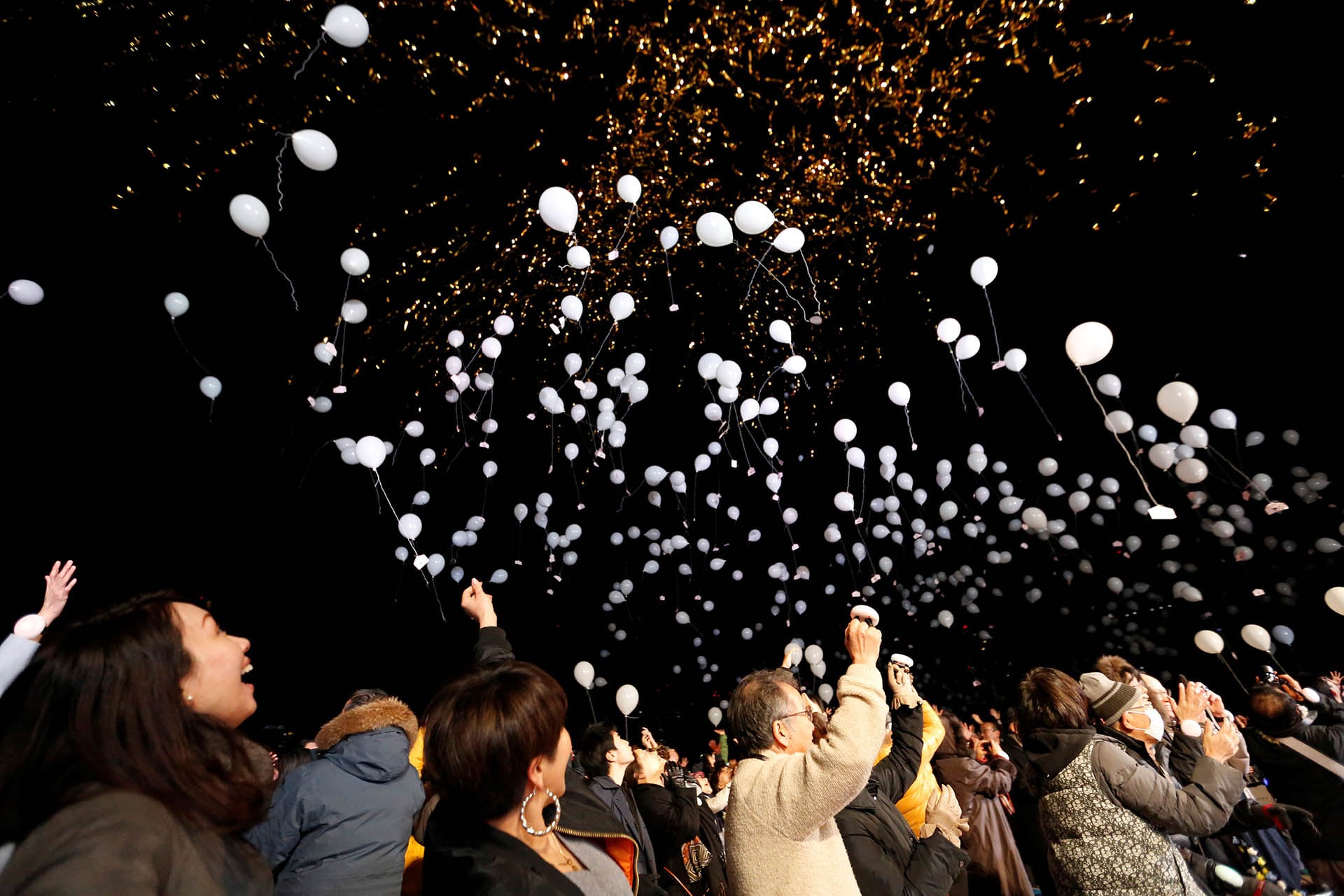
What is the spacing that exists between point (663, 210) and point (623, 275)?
0.95 m

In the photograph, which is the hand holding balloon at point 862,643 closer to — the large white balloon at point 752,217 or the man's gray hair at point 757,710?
the man's gray hair at point 757,710

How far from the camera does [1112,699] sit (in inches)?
111

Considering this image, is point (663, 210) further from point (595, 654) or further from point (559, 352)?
point (595, 654)

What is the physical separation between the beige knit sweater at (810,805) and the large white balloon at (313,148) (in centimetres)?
330

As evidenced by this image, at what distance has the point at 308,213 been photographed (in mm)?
5324

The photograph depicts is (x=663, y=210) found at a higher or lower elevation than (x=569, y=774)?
higher

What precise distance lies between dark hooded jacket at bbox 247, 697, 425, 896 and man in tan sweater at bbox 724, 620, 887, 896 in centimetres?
132

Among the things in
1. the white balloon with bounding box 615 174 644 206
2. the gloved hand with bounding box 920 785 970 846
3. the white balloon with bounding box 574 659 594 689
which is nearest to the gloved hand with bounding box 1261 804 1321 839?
the gloved hand with bounding box 920 785 970 846

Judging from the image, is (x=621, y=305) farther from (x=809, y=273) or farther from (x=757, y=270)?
(x=809, y=273)

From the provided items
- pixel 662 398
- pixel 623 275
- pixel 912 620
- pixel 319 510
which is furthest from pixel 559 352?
pixel 912 620

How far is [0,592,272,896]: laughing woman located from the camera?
104 cm

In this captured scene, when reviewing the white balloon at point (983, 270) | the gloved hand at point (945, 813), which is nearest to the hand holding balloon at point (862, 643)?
the gloved hand at point (945, 813)

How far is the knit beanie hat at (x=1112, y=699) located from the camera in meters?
2.79

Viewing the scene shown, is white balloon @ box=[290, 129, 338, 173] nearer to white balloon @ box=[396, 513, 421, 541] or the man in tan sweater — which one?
white balloon @ box=[396, 513, 421, 541]
